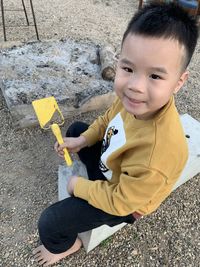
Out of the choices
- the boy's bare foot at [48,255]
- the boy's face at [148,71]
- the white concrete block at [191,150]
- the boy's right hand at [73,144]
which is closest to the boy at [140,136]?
the boy's face at [148,71]

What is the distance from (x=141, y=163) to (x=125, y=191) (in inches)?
5.1

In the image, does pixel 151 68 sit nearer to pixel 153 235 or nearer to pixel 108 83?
pixel 153 235

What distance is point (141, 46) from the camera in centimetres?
106

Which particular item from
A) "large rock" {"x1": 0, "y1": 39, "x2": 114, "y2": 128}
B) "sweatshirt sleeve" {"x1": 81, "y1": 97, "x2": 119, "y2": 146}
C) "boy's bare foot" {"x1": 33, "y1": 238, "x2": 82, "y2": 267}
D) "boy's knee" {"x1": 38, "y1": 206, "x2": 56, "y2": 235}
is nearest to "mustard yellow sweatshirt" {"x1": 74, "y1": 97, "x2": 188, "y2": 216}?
"boy's knee" {"x1": 38, "y1": 206, "x2": 56, "y2": 235}

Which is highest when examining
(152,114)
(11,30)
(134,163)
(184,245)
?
(152,114)

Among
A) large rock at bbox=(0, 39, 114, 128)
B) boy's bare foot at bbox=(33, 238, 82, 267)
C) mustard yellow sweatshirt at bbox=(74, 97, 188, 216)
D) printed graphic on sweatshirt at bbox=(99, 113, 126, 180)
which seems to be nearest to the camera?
mustard yellow sweatshirt at bbox=(74, 97, 188, 216)

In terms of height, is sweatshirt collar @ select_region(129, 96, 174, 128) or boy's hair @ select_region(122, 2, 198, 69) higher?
boy's hair @ select_region(122, 2, 198, 69)

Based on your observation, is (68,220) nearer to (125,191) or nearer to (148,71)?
(125,191)

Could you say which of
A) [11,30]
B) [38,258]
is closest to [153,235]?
[38,258]

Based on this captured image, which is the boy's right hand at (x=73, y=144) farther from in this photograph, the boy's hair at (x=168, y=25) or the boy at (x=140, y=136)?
the boy's hair at (x=168, y=25)

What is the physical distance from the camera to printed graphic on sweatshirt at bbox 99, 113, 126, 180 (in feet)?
4.41

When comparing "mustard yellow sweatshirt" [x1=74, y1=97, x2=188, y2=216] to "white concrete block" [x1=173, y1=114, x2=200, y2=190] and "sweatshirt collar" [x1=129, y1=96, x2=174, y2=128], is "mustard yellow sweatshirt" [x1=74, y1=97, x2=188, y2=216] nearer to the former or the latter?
"sweatshirt collar" [x1=129, y1=96, x2=174, y2=128]

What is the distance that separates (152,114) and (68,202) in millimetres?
524

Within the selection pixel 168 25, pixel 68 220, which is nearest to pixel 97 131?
pixel 68 220
